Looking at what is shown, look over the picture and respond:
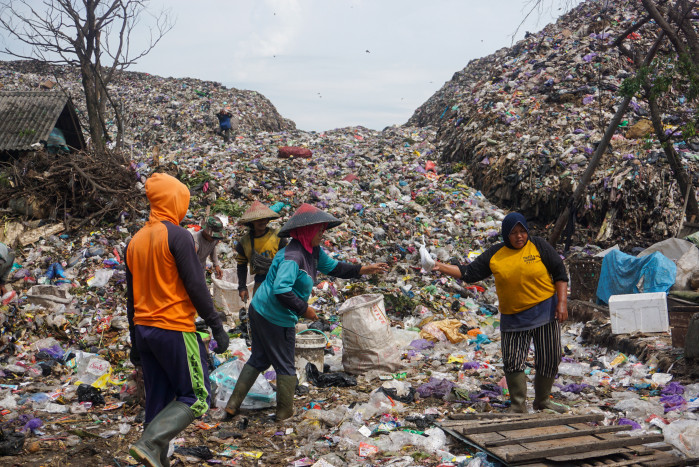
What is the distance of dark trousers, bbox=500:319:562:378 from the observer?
11.9 ft

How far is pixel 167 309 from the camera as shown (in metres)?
2.56

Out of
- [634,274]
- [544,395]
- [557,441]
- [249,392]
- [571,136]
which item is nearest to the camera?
[557,441]

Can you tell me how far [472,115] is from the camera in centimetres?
1414

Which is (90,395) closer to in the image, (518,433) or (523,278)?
(518,433)

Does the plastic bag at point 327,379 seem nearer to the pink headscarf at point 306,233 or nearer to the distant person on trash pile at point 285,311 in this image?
the distant person on trash pile at point 285,311

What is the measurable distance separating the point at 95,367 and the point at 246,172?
6903 mm

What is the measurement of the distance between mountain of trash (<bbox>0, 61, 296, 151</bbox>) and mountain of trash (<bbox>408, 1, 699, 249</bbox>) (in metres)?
9.06

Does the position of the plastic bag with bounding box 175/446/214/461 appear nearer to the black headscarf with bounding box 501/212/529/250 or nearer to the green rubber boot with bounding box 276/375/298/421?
the green rubber boot with bounding box 276/375/298/421

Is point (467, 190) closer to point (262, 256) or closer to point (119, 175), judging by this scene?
point (119, 175)

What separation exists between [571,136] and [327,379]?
8840 millimetres

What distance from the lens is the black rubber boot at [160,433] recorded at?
7.73 feet

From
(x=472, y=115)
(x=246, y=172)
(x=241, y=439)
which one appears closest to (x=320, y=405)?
(x=241, y=439)

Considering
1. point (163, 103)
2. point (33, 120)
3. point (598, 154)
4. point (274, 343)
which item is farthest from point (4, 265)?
point (163, 103)

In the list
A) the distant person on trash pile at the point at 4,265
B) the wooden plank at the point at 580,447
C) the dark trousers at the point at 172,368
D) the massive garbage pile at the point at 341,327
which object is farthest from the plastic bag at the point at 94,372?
the wooden plank at the point at 580,447
